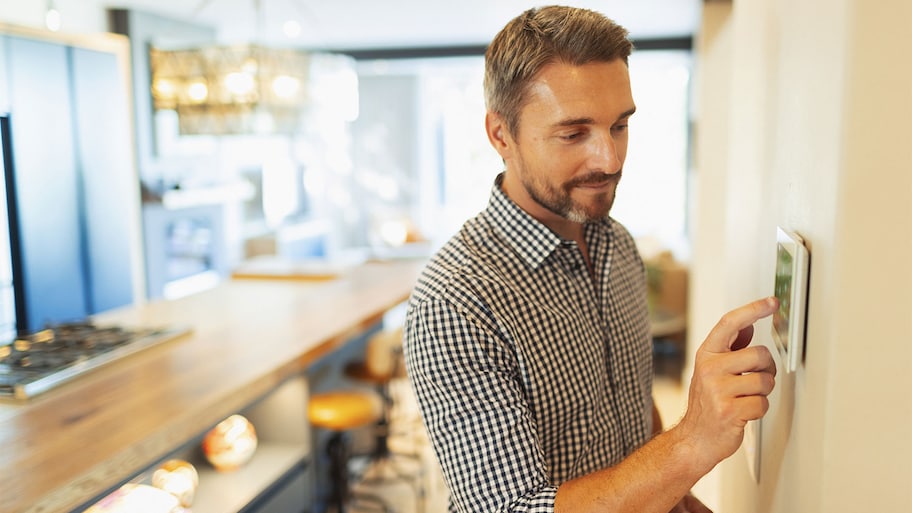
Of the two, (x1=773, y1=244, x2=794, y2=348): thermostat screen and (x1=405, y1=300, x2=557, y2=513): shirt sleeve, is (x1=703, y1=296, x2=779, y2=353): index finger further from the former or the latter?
(x1=405, y1=300, x2=557, y2=513): shirt sleeve

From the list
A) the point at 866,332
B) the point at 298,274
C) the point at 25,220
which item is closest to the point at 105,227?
the point at 25,220

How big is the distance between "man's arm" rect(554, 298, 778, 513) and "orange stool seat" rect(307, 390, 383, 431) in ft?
6.96

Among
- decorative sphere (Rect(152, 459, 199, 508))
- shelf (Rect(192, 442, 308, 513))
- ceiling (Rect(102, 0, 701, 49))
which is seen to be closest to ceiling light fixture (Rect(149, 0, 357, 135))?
ceiling (Rect(102, 0, 701, 49))

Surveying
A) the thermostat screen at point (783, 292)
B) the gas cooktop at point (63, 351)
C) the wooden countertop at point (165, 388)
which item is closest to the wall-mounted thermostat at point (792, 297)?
the thermostat screen at point (783, 292)

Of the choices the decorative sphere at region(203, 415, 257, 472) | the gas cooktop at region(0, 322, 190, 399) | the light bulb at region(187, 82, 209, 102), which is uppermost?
the light bulb at region(187, 82, 209, 102)

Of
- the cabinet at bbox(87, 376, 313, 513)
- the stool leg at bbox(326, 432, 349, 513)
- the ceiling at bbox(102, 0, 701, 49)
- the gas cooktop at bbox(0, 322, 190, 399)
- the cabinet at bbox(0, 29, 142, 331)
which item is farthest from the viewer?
the ceiling at bbox(102, 0, 701, 49)

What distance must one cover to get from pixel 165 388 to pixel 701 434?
1730mm

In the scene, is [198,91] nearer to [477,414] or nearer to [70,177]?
[70,177]

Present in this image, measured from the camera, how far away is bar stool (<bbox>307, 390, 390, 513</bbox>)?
3.11 metres

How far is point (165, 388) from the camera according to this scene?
229 cm

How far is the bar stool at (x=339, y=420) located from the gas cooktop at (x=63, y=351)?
58cm

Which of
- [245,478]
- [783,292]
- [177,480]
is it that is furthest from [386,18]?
[783,292]

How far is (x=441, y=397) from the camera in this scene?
46.4 inches

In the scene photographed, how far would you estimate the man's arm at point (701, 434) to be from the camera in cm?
92
